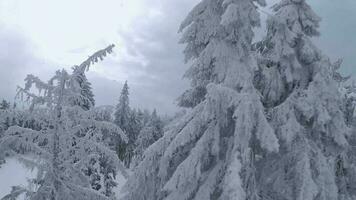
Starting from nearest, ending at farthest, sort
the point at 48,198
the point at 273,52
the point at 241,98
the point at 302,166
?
1. the point at 241,98
2. the point at 48,198
3. the point at 302,166
4. the point at 273,52

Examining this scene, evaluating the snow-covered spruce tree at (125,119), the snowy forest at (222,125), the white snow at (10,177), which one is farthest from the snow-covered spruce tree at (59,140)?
the snow-covered spruce tree at (125,119)

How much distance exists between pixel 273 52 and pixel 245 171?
3888 mm

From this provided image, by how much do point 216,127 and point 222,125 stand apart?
202 mm

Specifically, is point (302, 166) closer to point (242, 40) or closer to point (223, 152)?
point (223, 152)

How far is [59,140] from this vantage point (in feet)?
36.7

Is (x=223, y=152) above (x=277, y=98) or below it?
below

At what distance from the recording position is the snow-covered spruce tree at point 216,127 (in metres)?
10.6

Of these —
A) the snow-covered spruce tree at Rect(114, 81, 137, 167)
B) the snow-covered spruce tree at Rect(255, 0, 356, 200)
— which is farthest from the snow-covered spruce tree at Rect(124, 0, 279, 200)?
the snow-covered spruce tree at Rect(114, 81, 137, 167)

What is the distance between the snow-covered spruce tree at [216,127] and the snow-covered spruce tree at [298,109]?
2.57 ft

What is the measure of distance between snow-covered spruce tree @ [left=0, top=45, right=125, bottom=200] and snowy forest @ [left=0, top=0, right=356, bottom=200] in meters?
0.03

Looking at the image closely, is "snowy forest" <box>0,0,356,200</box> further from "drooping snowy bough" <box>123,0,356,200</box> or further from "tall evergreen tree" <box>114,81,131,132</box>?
"tall evergreen tree" <box>114,81,131,132</box>

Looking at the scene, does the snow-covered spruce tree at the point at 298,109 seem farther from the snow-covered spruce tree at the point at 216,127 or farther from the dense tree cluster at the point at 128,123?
the dense tree cluster at the point at 128,123

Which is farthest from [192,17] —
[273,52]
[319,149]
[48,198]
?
[48,198]

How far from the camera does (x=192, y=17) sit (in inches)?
493
